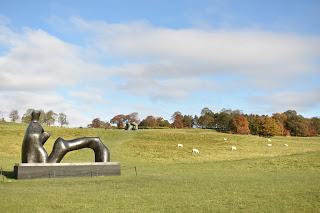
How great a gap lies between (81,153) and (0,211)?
3649 centimetres

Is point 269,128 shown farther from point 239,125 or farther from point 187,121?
point 187,121

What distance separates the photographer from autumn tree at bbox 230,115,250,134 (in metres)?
120

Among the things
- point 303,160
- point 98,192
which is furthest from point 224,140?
point 98,192

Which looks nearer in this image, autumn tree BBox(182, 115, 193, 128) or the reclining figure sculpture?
the reclining figure sculpture

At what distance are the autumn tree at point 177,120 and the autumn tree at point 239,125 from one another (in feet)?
128

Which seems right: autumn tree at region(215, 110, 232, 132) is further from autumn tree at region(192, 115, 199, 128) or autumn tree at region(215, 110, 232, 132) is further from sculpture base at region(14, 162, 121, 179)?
sculpture base at region(14, 162, 121, 179)

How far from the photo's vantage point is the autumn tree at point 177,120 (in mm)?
162913

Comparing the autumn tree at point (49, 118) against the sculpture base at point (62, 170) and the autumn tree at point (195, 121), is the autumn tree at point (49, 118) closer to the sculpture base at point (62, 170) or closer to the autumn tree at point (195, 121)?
the autumn tree at point (195, 121)

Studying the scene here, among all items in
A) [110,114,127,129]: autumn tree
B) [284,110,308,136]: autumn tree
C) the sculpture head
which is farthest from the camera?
[110,114,127,129]: autumn tree

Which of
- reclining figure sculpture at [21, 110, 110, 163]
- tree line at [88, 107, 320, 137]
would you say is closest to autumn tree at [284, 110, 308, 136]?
tree line at [88, 107, 320, 137]

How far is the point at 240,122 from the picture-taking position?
401 ft

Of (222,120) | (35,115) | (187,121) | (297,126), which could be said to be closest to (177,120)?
(187,121)

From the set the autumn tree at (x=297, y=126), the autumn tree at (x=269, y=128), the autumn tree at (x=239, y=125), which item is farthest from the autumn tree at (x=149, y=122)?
the autumn tree at (x=269, y=128)

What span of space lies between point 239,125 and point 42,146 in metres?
98.8
